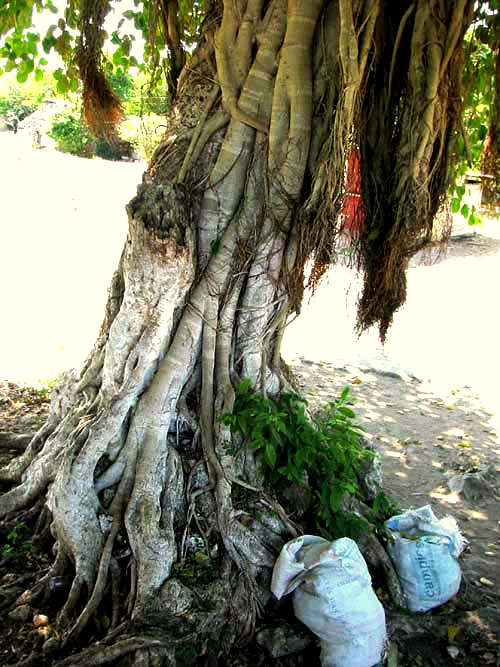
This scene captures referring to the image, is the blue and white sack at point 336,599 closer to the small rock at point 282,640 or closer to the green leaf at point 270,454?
the small rock at point 282,640

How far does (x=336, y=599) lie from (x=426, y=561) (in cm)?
73

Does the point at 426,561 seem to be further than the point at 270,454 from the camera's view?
Yes

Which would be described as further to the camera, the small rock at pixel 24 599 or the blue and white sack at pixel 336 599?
the small rock at pixel 24 599

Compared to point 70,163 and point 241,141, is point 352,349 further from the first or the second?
point 70,163

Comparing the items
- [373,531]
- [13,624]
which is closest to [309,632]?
[373,531]

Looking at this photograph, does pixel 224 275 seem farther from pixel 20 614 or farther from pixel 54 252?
pixel 54 252

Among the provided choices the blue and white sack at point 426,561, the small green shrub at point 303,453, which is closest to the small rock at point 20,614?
the small green shrub at point 303,453

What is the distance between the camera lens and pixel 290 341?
8594mm

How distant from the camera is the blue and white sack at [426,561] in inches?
135

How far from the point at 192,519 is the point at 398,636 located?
1.17 metres

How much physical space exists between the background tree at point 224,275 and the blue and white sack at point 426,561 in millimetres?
140

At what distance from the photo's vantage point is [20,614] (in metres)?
3.11

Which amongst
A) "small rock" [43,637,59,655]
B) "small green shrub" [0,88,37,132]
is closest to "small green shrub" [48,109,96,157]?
"small green shrub" [0,88,37,132]

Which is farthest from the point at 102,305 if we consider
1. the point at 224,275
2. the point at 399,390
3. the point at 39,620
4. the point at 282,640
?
the point at 282,640
